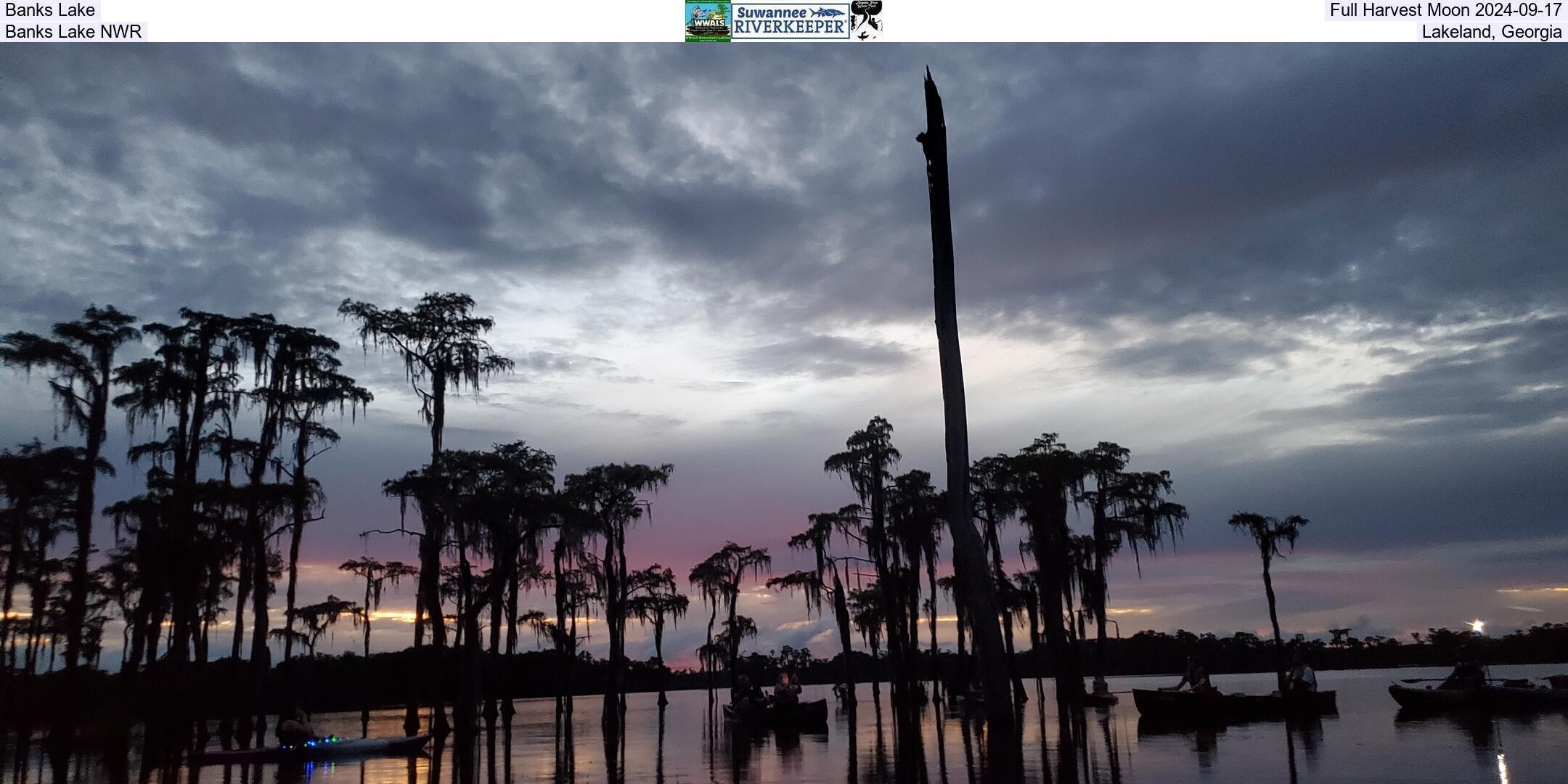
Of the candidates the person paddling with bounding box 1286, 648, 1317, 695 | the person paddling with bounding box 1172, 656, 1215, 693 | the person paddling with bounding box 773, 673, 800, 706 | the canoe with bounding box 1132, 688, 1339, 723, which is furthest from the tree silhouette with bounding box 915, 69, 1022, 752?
the person paddling with bounding box 773, 673, 800, 706

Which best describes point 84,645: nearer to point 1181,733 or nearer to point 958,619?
point 958,619

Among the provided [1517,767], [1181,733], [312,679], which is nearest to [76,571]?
[1181,733]

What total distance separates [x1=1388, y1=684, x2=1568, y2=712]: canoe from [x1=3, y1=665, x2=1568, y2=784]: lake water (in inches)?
43.3

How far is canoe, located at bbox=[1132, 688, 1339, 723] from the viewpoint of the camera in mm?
30094

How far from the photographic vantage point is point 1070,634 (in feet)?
148

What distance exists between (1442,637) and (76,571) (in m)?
137

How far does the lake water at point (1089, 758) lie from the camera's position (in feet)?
54.5

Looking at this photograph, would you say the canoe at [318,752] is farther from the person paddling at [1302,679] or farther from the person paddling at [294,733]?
the person paddling at [1302,679]

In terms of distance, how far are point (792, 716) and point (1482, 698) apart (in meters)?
24.6

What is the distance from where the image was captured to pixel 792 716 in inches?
1439

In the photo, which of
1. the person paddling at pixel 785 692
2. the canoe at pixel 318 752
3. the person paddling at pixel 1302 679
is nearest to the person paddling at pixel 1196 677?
the person paddling at pixel 1302 679

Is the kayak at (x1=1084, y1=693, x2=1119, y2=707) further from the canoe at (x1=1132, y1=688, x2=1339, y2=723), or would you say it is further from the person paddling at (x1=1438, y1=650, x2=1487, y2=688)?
the person paddling at (x1=1438, y1=650, x2=1487, y2=688)

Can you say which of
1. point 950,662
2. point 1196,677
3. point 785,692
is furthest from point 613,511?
point 950,662

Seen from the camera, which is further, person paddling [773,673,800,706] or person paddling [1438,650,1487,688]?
person paddling [773,673,800,706]
